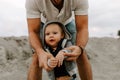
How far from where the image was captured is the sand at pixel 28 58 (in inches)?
216

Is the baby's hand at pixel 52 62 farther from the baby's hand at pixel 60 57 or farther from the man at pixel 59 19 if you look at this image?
the man at pixel 59 19

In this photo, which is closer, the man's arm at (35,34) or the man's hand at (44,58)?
the man's hand at (44,58)

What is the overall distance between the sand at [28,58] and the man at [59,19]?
100 inches

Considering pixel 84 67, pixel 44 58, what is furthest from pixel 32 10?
pixel 84 67

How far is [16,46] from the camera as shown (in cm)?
621

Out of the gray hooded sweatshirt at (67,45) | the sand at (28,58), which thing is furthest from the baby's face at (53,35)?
the sand at (28,58)

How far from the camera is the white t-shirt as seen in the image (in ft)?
8.25

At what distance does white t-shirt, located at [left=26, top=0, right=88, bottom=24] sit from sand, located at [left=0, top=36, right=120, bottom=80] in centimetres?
259

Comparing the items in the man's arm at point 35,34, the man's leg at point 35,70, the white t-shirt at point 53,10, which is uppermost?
the white t-shirt at point 53,10

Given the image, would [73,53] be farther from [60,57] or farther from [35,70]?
[35,70]

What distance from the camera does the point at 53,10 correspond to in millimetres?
2527

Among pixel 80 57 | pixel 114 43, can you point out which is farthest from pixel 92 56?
pixel 80 57

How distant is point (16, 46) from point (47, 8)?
3733 mm

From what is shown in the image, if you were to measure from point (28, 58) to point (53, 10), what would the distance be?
143 inches
